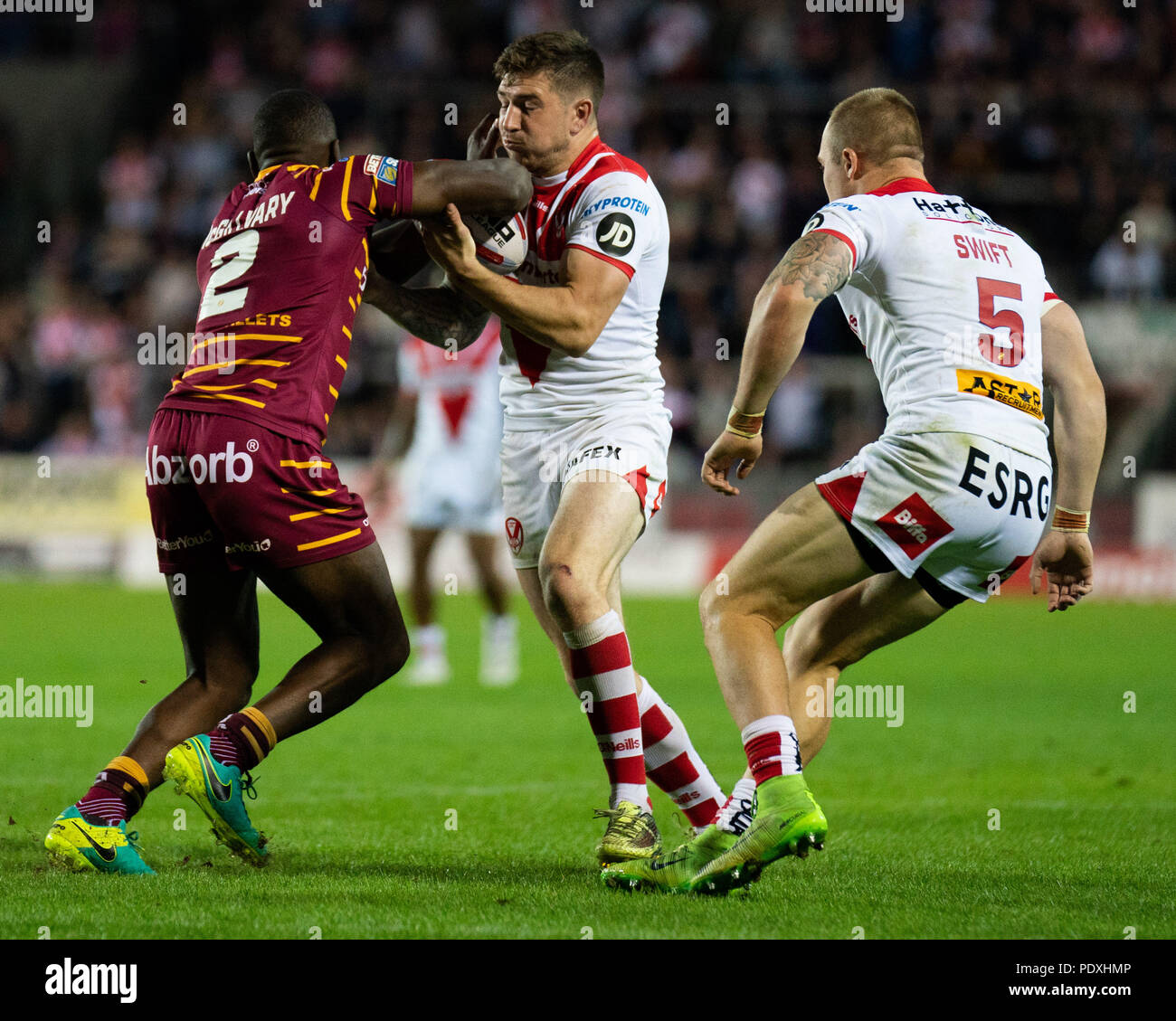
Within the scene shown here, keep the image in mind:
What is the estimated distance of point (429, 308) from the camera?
19.0 feet

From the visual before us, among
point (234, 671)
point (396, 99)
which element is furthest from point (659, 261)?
point (396, 99)

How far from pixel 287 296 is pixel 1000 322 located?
2290mm

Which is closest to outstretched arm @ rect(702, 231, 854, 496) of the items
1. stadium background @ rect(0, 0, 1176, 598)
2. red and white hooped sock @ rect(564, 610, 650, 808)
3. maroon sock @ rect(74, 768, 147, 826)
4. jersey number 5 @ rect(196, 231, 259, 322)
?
red and white hooped sock @ rect(564, 610, 650, 808)

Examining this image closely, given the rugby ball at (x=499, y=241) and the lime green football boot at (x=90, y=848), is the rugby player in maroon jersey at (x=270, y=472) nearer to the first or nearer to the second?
the lime green football boot at (x=90, y=848)

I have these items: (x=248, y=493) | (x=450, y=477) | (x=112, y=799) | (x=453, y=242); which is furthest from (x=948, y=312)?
(x=450, y=477)

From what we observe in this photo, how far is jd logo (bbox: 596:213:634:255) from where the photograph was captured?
16.8 feet

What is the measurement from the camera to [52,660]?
1105cm

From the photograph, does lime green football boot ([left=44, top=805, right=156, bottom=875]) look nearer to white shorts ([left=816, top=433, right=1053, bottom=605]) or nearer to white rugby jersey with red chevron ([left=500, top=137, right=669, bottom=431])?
white rugby jersey with red chevron ([left=500, top=137, right=669, bottom=431])

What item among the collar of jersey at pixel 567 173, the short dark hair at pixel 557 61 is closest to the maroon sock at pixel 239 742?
the collar of jersey at pixel 567 173

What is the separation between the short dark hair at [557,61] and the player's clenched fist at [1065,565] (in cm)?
216

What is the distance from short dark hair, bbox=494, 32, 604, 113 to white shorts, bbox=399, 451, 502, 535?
5832mm

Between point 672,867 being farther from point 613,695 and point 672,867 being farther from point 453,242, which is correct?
point 453,242

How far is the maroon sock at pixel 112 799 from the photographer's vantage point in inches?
197

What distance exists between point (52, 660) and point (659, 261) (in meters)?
7.17
